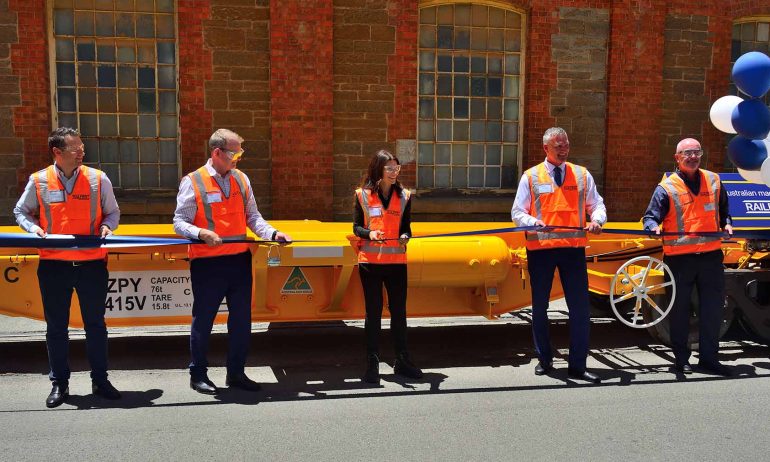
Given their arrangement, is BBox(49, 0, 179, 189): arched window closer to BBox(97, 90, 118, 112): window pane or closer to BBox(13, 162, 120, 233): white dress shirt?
BBox(97, 90, 118, 112): window pane

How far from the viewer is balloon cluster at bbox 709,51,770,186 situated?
20.2 ft

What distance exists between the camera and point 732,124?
631 cm

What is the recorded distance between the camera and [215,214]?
507 centimetres

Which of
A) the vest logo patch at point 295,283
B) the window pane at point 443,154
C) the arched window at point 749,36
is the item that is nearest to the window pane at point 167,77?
the window pane at point 443,154

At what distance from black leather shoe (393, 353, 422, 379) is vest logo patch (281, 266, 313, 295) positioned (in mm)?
1010

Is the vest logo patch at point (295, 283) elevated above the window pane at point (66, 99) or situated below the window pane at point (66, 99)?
below

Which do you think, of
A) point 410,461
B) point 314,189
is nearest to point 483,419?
point 410,461

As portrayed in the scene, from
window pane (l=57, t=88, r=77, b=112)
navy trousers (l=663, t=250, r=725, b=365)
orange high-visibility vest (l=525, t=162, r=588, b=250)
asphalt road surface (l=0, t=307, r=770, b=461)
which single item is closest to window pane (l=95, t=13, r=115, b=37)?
window pane (l=57, t=88, r=77, b=112)

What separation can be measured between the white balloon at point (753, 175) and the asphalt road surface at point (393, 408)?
1.44 meters

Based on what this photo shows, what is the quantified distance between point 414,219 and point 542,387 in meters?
5.63

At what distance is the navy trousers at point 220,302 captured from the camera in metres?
5.12

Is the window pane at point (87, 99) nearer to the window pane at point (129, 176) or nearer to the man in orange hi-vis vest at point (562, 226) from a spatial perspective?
the window pane at point (129, 176)

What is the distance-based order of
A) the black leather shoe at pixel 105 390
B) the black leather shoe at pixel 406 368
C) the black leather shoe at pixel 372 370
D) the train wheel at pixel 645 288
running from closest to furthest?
the black leather shoe at pixel 105 390 < the black leather shoe at pixel 372 370 < the black leather shoe at pixel 406 368 < the train wheel at pixel 645 288

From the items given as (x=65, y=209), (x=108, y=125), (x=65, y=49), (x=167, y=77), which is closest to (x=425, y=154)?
(x=167, y=77)
